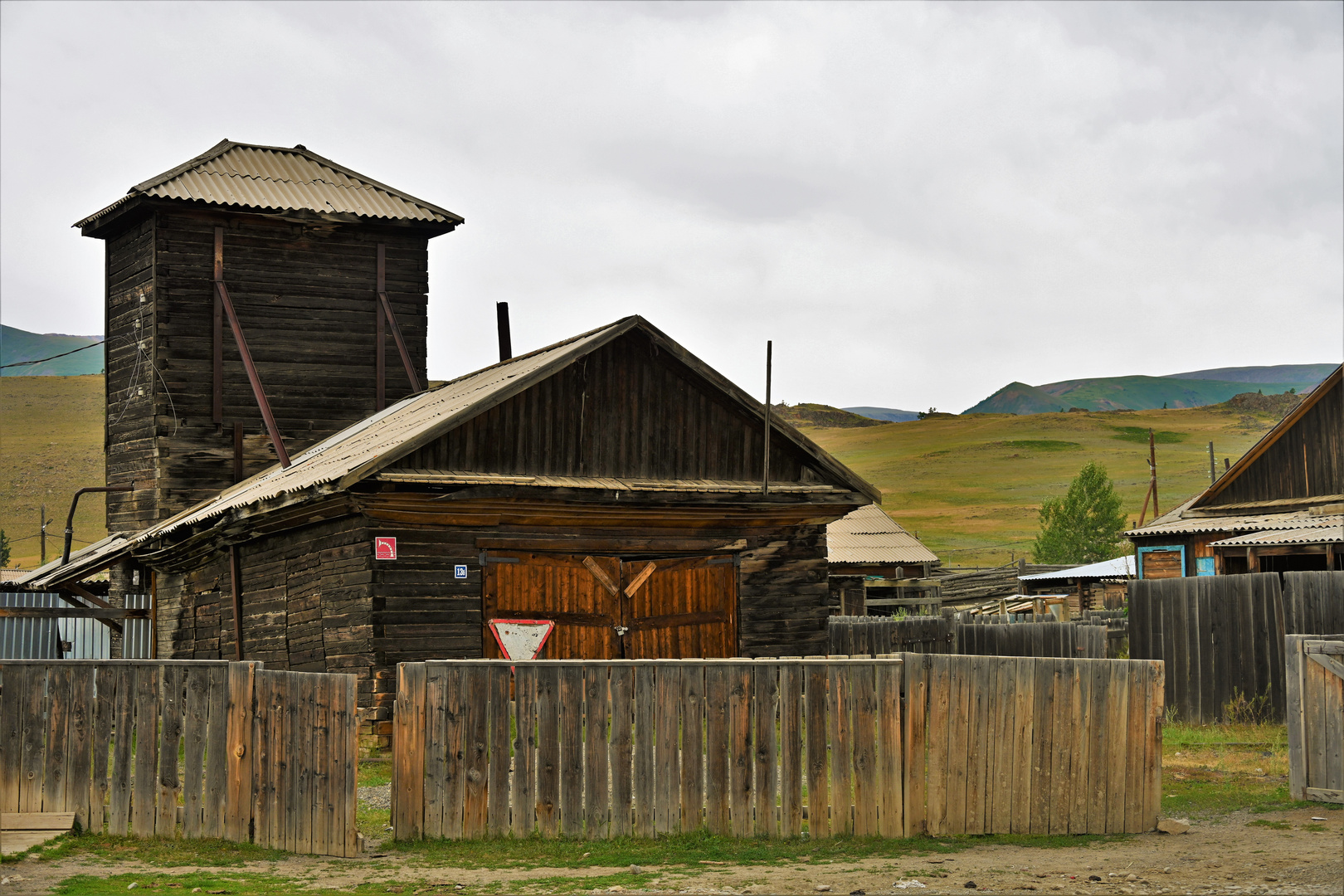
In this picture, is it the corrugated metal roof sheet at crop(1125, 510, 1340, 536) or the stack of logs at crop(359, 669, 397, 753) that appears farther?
the corrugated metal roof sheet at crop(1125, 510, 1340, 536)

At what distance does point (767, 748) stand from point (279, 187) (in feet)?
55.4

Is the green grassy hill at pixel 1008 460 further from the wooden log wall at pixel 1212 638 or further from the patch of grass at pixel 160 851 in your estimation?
the patch of grass at pixel 160 851

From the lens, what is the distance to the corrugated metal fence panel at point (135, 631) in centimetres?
2155

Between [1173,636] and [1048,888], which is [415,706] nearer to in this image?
[1048,888]

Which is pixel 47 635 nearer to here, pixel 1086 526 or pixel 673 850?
pixel 673 850

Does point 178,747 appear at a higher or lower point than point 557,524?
lower

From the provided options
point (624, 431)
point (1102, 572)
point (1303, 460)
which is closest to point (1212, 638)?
point (624, 431)

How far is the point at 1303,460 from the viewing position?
1099 inches

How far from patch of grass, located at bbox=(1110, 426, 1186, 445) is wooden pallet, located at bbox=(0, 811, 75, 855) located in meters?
132

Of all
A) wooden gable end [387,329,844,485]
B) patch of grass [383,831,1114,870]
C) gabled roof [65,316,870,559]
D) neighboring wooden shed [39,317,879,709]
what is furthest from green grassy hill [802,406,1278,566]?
patch of grass [383,831,1114,870]

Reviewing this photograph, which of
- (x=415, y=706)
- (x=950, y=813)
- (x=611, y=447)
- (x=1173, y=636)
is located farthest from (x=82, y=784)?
(x=1173, y=636)

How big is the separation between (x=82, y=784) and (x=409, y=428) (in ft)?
22.3

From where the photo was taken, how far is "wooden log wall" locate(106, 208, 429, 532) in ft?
70.3

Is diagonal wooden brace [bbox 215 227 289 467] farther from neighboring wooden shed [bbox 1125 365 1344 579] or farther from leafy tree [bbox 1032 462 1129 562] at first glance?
leafy tree [bbox 1032 462 1129 562]
